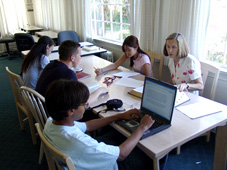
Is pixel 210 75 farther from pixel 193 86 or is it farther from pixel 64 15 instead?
pixel 64 15

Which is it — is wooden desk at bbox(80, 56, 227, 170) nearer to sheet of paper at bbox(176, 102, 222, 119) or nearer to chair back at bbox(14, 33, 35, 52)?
sheet of paper at bbox(176, 102, 222, 119)

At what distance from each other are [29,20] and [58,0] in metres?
2.46

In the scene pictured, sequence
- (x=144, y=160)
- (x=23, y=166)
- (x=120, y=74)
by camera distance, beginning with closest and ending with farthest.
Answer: (x=144, y=160), (x=23, y=166), (x=120, y=74)

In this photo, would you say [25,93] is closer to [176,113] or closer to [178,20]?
[176,113]

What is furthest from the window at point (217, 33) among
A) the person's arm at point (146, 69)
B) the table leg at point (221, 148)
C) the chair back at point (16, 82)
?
the chair back at point (16, 82)

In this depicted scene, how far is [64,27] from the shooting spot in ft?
18.1

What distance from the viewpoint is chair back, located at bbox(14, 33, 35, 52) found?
5019 mm

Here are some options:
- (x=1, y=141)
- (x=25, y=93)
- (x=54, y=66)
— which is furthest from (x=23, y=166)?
(x=54, y=66)

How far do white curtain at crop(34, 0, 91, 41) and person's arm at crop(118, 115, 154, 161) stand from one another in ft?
11.8

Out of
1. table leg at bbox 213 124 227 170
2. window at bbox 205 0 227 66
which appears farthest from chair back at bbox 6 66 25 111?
window at bbox 205 0 227 66

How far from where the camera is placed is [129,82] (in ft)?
6.86

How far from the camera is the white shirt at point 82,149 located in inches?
38.1

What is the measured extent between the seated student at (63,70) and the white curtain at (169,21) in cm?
126

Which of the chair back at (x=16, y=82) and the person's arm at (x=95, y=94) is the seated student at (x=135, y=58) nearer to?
the person's arm at (x=95, y=94)
